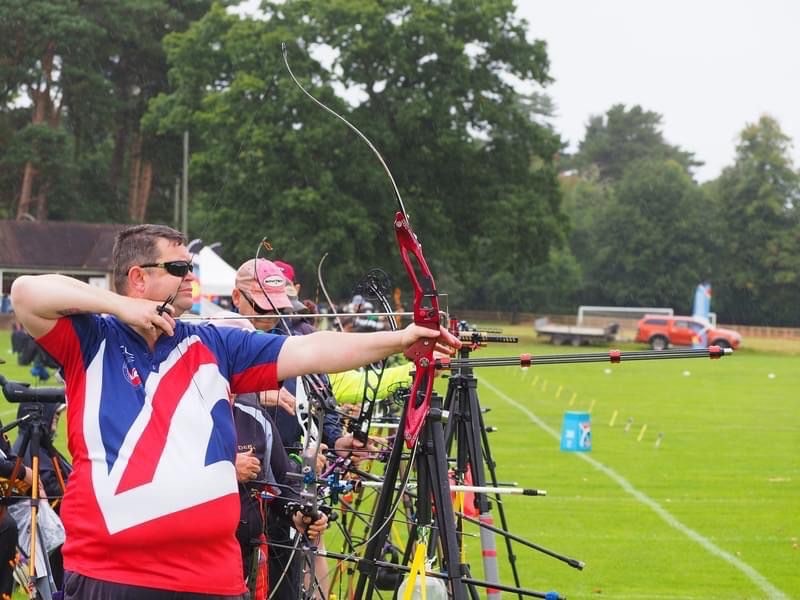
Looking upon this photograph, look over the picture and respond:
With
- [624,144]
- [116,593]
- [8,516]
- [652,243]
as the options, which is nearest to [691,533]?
[8,516]

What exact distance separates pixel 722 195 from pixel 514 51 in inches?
1271

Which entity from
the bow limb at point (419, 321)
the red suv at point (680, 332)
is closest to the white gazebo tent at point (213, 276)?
the bow limb at point (419, 321)

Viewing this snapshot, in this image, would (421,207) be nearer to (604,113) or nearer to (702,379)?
(702,379)

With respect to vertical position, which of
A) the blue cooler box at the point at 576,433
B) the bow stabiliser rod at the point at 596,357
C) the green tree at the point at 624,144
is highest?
the green tree at the point at 624,144

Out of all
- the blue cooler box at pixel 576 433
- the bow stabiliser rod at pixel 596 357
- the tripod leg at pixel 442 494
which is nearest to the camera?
the bow stabiliser rod at pixel 596 357

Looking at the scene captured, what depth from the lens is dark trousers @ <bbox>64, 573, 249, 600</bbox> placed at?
350cm

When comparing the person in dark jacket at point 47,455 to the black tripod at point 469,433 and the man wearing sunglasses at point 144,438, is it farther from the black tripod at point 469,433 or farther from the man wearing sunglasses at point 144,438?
the man wearing sunglasses at point 144,438

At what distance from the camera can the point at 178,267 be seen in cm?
381

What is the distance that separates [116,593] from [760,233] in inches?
3131

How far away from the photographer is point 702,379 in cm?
3506

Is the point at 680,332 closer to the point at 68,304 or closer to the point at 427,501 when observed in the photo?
the point at 427,501

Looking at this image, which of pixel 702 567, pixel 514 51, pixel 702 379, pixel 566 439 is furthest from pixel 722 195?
pixel 702 567

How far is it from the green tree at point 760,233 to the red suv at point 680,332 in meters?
22.5

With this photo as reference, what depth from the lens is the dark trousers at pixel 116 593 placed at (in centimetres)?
350
